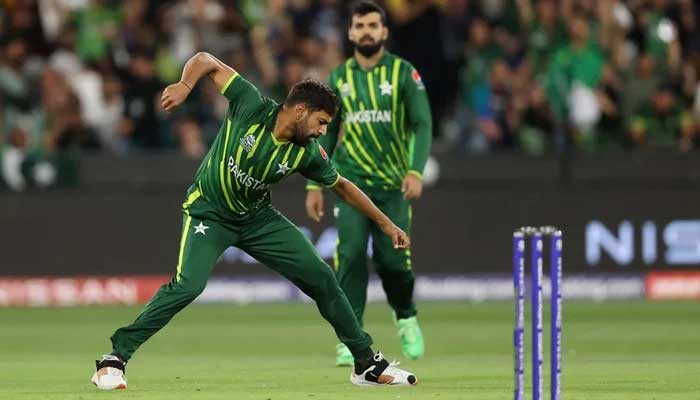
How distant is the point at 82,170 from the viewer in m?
15.6

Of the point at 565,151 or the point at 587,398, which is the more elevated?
the point at 565,151

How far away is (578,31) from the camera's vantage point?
Answer: 16.1 metres

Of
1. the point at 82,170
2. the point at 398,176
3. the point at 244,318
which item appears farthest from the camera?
the point at 82,170

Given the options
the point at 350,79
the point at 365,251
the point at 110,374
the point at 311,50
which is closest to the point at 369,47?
the point at 350,79

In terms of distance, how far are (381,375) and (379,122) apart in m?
2.10

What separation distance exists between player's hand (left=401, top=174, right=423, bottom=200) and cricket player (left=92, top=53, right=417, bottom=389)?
1.58 metres

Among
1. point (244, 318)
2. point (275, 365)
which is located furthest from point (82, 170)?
point (275, 365)

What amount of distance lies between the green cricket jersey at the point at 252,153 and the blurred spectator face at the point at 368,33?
6.11 feet

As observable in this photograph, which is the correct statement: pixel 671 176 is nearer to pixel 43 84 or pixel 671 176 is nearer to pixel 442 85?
pixel 442 85

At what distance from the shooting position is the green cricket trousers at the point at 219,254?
823cm

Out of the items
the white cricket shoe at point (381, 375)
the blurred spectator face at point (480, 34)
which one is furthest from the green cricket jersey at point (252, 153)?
the blurred spectator face at point (480, 34)

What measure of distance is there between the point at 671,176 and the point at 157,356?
6.41m

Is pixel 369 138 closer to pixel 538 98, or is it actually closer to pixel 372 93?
pixel 372 93

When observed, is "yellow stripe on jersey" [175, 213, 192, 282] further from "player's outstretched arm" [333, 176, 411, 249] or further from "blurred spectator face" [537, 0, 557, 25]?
"blurred spectator face" [537, 0, 557, 25]
